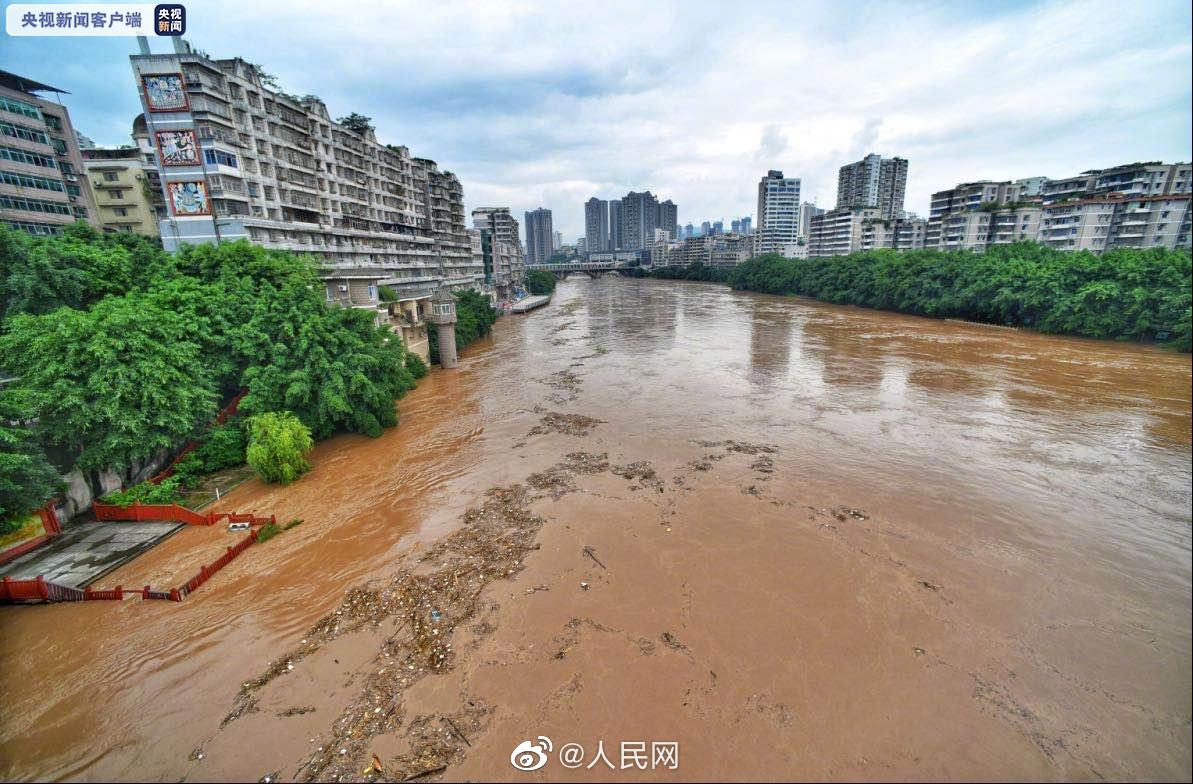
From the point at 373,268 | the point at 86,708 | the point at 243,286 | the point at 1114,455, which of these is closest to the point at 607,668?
the point at 86,708

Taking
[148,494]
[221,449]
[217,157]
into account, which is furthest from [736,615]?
[217,157]

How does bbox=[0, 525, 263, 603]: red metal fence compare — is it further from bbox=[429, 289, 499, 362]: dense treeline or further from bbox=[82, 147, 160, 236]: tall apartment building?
bbox=[82, 147, 160, 236]: tall apartment building

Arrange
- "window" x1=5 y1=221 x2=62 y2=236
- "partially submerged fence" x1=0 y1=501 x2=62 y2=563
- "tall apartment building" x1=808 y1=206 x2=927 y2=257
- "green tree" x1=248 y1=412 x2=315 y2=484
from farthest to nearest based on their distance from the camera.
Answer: "tall apartment building" x1=808 y1=206 x2=927 y2=257, "window" x1=5 y1=221 x2=62 y2=236, "green tree" x1=248 y1=412 x2=315 y2=484, "partially submerged fence" x1=0 y1=501 x2=62 y2=563

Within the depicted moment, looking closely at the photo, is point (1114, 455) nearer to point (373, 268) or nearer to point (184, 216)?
point (373, 268)

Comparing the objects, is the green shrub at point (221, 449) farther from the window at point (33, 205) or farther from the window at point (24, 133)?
the window at point (24, 133)

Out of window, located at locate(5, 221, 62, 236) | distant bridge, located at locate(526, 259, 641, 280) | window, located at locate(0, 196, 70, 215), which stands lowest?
distant bridge, located at locate(526, 259, 641, 280)

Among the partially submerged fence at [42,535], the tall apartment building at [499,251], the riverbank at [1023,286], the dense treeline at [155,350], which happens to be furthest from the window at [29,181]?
the tall apartment building at [499,251]

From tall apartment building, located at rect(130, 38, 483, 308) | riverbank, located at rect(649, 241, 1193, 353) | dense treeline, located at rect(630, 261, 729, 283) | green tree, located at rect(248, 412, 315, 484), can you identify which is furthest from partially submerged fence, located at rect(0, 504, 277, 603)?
dense treeline, located at rect(630, 261, 729, 283)
